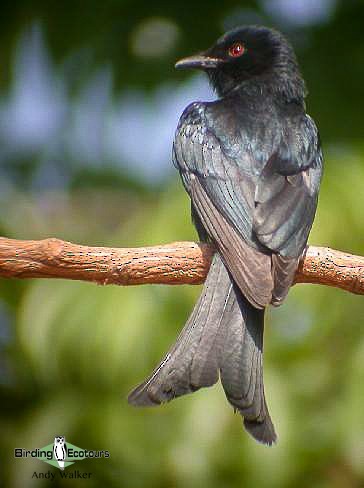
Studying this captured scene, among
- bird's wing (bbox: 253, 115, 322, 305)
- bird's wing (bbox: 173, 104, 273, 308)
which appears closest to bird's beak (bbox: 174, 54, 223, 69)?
bird's wing (bbox: 173, 104, 273, 308)

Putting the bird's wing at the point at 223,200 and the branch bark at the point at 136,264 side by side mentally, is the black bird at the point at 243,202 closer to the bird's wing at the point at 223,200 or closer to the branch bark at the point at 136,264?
the bird's wing at the point at 223,200

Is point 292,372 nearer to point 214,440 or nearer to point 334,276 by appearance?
point 214,440

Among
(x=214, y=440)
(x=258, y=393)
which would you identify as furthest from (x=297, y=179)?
(x=214, y=440)

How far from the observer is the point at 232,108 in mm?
5008

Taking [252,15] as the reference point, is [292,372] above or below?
below

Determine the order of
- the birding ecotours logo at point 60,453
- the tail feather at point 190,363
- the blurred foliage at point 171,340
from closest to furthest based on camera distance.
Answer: the tail feather at point 190,363 → the blurred foliage at point 171,340 → the birding ecotours logo at point 60,453

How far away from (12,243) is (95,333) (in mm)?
1204

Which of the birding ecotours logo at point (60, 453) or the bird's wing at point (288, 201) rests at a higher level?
the bird's wing at point (288, 201)

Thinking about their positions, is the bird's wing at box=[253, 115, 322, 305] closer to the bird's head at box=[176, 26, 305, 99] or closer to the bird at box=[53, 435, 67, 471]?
the bird's head at box=[176, 26, 305, 99]

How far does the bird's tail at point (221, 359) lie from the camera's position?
4.03 m

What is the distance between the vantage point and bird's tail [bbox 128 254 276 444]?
4027 mm

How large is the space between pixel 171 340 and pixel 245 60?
1330 mm

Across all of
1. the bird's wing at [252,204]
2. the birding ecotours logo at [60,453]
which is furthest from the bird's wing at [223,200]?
the birding ecotours logo at [60,453]

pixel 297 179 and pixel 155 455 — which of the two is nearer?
pixel 297 179
